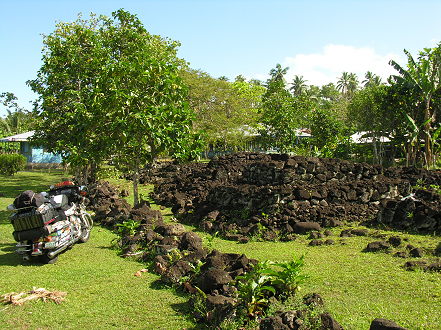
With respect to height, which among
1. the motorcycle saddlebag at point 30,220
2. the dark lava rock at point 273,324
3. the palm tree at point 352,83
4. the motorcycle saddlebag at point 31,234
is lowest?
the dark lava rock at point 273,324

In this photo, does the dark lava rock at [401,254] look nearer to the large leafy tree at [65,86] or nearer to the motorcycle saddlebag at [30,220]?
the motorcycle saddlebag at [30,220]

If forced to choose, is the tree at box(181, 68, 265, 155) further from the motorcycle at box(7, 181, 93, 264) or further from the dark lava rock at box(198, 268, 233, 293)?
the dark lava rock at box(198, 268, 233, 293)

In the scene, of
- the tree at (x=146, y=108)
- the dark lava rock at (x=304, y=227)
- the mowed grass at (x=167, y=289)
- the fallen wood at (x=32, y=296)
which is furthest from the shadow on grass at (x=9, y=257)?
the dark lava rock at (x=304, y=227)

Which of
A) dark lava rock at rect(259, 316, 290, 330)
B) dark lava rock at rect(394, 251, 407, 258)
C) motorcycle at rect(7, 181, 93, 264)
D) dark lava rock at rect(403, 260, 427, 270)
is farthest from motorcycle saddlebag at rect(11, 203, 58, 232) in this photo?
dark lava rock at rect(394, 251, 407, 258)

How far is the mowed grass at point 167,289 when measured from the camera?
4328mm

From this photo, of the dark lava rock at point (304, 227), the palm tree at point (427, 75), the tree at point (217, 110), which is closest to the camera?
the dark lava rock at point (304, 227)

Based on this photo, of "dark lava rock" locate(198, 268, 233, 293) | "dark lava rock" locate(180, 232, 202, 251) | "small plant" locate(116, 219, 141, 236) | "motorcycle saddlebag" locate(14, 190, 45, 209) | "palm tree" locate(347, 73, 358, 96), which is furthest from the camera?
"palm tree" locate(347, 73, 358, 96)

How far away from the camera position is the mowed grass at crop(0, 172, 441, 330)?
170 inches

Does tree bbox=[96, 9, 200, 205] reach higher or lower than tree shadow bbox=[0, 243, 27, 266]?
higher

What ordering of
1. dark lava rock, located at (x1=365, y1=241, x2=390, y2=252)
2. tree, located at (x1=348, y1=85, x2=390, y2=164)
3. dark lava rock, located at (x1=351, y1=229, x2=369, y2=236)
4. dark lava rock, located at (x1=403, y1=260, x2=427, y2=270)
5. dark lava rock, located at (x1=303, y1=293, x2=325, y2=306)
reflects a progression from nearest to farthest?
1. dark lava rock, located at (x1=303, y1=293, x2=325, y2=306)
2. dark lava rock, located at (x1=403, y1=260, x2=427, y2=270)
3. dark lava rock, located at (x1=365, y1=241, x2=390, y2=252)
4. dark lava rock, located at (x1=351, y1=229, x2=369, y2=236)
5. tree, located at (x1=348, y1=85, x2=390, y2=164)

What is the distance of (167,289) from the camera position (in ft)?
18.1

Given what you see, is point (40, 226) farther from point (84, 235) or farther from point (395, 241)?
point (395, 241)

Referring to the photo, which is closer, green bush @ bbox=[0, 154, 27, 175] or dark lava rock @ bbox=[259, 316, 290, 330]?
dark lava rock @ bbox=[259, 316, 290, 330]

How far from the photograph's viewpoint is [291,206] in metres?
9.38
